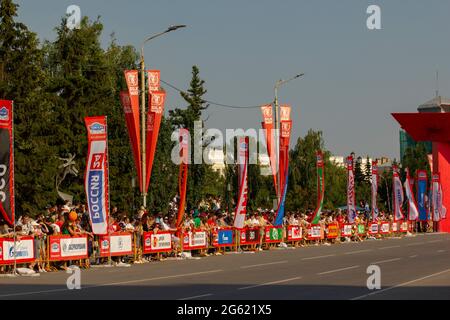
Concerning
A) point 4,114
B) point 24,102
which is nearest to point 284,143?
point 24,102

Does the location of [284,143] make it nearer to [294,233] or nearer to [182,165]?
[294,233]

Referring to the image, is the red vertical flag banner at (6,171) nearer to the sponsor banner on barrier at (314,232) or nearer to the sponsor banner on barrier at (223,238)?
the sponsor banner on barrier at (223,238)

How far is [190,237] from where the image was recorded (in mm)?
39500

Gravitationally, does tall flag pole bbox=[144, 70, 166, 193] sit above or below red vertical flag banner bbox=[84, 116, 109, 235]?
above

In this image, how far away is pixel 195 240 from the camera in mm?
39938

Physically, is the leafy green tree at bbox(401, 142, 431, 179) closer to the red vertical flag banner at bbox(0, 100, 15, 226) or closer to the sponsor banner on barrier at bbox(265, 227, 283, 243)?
the sponsor banner on barrier at bbox(265, 227, 283, 243)

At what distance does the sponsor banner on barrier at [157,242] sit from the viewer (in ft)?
118

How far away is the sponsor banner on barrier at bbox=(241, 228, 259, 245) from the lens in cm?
4494

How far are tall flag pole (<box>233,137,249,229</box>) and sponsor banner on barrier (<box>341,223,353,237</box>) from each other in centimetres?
1625

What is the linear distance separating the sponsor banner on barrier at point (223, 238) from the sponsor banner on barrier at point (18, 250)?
44.3ft

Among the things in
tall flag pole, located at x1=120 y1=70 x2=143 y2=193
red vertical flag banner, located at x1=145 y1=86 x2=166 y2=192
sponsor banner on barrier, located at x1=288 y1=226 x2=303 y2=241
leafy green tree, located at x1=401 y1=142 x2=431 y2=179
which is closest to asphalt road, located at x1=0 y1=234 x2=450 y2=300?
tall flag pole, located at x1=120 y1=70 x2=143 y2=193

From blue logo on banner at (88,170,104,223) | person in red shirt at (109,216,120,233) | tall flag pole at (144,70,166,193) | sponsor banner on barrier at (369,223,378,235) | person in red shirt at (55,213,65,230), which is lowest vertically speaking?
sponsor banner on barrier at (369,223,378,235)

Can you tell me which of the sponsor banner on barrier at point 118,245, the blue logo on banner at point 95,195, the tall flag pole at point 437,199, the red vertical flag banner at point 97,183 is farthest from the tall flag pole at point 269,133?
the tall flag pole at point 437,199

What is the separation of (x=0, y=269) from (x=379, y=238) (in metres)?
38.3
